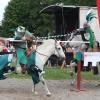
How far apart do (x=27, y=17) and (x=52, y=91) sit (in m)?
53.8

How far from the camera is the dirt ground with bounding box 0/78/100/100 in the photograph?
49.2 ft

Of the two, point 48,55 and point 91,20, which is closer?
point 48,55

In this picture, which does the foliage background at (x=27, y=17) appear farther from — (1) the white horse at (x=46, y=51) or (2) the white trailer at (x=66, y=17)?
(1) the white horse at (x=46, y=51)

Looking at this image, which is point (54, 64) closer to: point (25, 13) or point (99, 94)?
point (99, 94)

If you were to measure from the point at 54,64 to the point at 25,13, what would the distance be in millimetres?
37330

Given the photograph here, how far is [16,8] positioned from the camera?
2921 inches

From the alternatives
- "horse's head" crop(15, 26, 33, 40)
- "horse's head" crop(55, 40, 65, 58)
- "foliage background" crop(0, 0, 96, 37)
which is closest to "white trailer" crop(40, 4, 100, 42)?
"horse's head" crop(55, 40, 65, 58)

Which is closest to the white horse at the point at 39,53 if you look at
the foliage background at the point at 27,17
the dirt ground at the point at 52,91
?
the dirt ground at the point at 52,91

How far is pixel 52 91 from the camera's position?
16672 millimetres

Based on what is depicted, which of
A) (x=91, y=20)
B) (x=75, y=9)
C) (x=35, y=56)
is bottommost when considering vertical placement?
(x=35, y=56)

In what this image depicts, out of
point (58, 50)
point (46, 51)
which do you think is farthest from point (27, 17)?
point (46, 51)

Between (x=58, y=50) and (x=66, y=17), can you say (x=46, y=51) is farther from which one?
(x=66, y=17)

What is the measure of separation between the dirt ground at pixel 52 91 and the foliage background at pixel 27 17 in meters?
43.1

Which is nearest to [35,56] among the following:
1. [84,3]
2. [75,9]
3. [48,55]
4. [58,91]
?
[48,55]
